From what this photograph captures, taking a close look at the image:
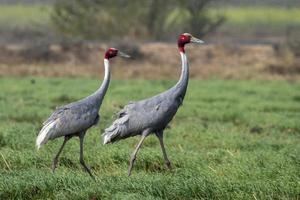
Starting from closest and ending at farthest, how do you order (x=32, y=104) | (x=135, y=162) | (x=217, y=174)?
(x=217, y=174) → (x=135, y=162) → (x=32, y=104)

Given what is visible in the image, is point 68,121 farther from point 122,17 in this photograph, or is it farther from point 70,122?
point 122,17

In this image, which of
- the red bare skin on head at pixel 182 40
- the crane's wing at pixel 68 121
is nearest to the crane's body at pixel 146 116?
the crane's wing at pixel 68 121

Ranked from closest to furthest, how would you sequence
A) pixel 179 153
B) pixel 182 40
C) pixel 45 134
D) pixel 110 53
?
pixel 45 134 < pixel 182 40 < pixel 110 53 < pixel 179 153

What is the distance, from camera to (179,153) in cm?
1118

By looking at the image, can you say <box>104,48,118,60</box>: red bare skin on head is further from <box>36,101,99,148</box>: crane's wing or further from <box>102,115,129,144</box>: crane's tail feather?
<box>102,115,129,144</box>: crane's tail feather

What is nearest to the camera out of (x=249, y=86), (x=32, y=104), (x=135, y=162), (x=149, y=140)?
(x=135, y=162)

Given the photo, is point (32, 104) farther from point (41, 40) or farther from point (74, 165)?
point (41, 40)

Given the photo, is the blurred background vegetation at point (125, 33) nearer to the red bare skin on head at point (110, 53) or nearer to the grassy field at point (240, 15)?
the red bare skin on head at point (110, 53)

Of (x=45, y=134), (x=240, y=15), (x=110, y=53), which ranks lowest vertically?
(x=240, y=15)

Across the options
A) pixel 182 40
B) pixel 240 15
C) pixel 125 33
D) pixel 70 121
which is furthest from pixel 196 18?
pixel 240 15

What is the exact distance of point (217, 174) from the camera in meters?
9.68

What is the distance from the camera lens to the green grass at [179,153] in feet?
28.3

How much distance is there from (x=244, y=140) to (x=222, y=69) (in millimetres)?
15605

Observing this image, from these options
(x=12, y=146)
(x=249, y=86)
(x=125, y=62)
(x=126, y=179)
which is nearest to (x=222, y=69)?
(x=125, y=62)
